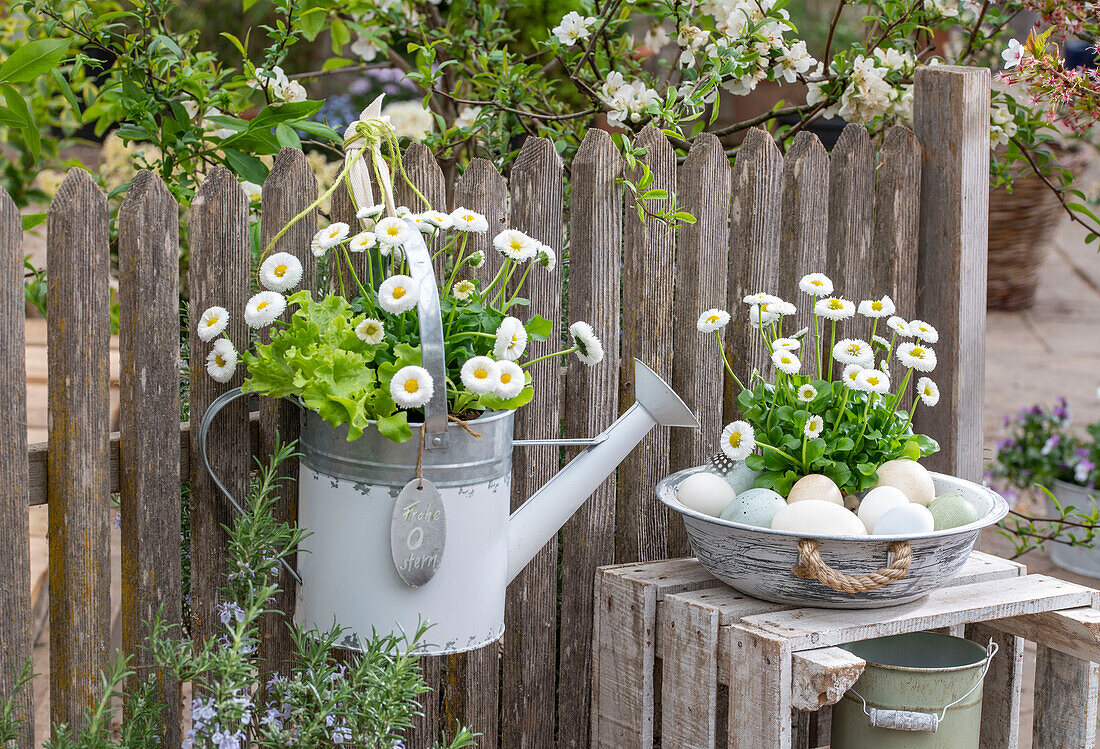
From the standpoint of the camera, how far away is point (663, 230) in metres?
1.98

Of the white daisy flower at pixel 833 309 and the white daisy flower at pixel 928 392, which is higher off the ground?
the white daisy flower at pixel 833 309

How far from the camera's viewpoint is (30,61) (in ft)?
5.46

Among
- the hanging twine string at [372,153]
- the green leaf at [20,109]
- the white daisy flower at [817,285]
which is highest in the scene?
the green leaf at [20,109]

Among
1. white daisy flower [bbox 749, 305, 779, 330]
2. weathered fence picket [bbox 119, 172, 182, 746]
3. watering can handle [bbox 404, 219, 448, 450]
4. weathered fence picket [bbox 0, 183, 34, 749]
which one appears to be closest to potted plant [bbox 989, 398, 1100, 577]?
white daisy flower [bbox 749, 305, 779, 330]

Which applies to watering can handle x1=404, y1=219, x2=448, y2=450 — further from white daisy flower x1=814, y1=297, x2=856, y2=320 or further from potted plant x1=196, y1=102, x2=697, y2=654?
white daisy flower x1=814, y1=297, x2=856, y2=320

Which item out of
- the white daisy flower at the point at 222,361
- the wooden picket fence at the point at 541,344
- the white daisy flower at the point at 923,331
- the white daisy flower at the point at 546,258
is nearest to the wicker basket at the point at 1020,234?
the wooden picket fence at the point at 541,344

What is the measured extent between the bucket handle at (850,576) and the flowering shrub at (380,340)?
41 centimetres

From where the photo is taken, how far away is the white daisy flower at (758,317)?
180 cm

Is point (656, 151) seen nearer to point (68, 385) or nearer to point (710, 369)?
point (710, 369)

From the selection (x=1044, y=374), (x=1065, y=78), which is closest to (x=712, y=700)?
(x=1065, y=78)

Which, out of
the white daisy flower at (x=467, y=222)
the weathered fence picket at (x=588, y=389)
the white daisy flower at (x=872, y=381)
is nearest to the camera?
the white daisy flower at (x=467, y=222)

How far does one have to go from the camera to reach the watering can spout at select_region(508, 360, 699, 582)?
5.56 ft

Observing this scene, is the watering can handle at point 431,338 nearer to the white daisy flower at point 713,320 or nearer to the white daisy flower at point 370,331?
the white daisy flower at point 370,331

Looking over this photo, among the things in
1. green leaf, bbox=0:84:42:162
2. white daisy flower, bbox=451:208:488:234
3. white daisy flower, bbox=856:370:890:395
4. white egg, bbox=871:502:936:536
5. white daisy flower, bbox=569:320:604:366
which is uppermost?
green leaf, bbox=0:84:42:162
